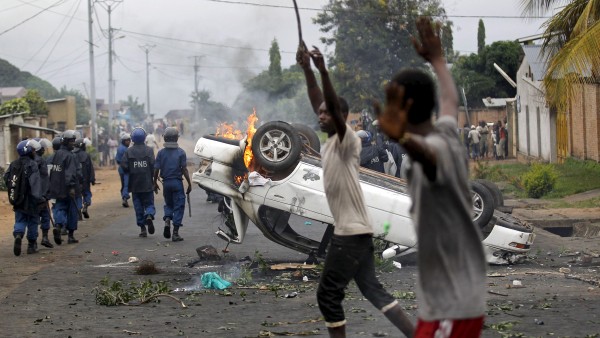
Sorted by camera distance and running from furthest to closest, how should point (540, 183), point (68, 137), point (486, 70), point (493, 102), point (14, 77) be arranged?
point (14, 77) → point (486, 70) → point (493, 102) → point (540, 183) → point (68, 137)

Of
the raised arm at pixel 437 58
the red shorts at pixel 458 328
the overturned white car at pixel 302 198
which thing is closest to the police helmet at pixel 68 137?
the overturned white car at pixel 302 198

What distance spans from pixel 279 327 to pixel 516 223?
15.8 feet

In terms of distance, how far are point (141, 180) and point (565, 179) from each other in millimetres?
14076

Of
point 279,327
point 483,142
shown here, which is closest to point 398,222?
point 279,327

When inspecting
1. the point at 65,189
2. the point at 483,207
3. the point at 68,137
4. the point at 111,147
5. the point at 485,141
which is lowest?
the point at 483,207

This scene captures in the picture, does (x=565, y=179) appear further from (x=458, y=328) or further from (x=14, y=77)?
(x=14, y=77)

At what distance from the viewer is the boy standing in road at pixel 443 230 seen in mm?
4301

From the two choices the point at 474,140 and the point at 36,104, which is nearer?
the point at 474,140

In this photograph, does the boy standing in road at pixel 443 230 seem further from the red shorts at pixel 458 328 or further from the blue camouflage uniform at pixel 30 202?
the blue camouflage uniform at pixel 30 202

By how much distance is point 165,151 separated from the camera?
16344 mm

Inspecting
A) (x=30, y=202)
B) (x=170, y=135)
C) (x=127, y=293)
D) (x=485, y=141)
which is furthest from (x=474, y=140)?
(x=127, y=293)

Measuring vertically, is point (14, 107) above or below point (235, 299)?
above

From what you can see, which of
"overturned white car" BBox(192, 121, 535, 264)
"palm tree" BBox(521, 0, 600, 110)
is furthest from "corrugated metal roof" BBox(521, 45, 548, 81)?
"overturned white car" BBox(192, 121, 535, 264)

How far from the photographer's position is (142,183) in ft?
55.2
